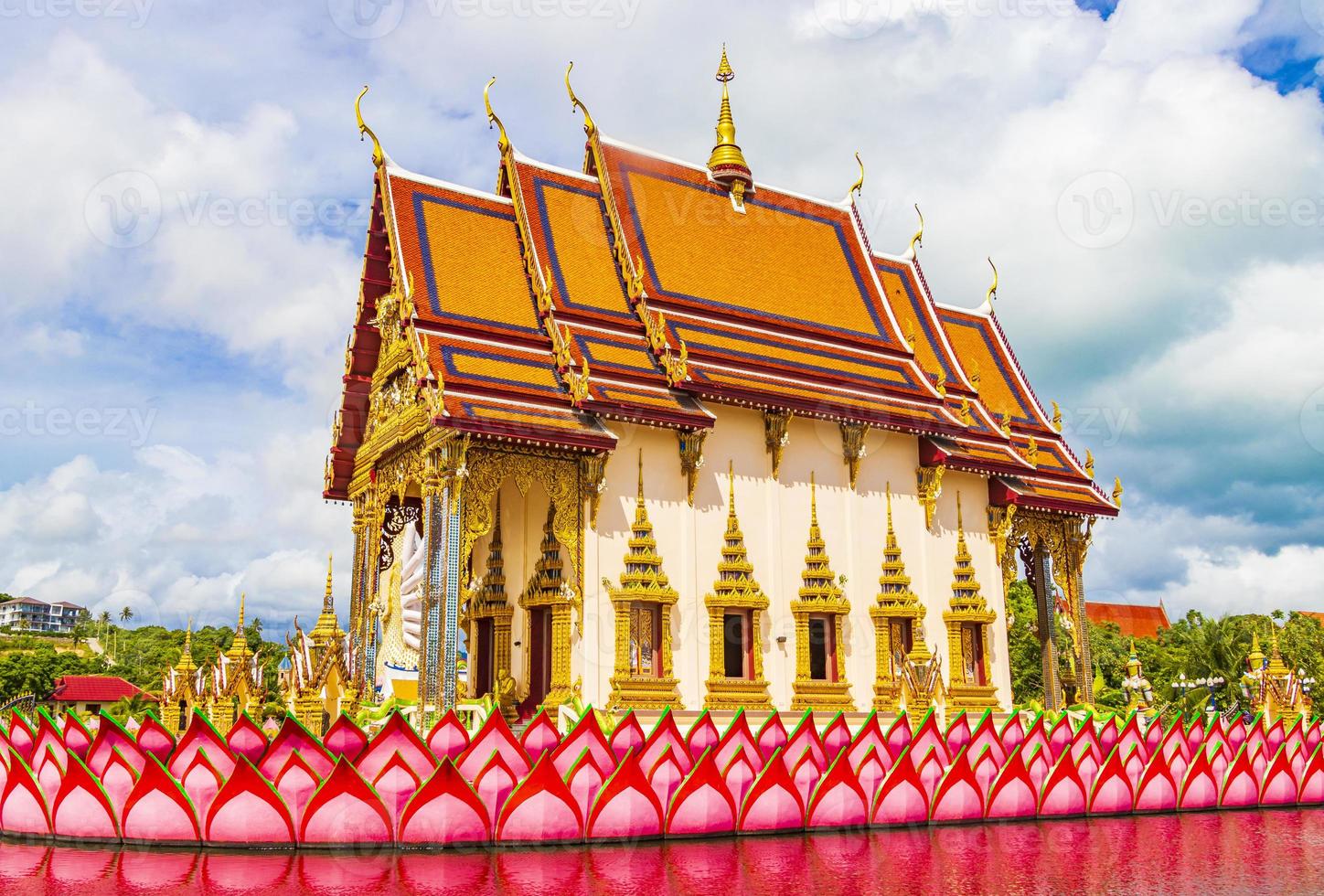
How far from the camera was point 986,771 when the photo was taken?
1057 centimetres

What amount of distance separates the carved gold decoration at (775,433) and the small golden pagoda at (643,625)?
2.38 m

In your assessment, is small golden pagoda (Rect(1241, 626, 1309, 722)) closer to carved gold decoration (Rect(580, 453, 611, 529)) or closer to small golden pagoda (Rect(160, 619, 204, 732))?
carved gold decoration (Rect(580, 453, 611, 529))

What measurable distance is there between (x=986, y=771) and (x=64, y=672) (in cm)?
5901

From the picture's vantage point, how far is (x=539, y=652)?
1672 centimetres

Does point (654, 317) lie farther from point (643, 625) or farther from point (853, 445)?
point (643, 625)

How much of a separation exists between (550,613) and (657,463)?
2600mm

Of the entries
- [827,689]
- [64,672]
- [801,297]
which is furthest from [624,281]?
[64,672]

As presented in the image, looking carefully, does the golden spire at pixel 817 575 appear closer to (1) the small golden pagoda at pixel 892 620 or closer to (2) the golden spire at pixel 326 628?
(1) the small golden pagoda at pixel 892 620

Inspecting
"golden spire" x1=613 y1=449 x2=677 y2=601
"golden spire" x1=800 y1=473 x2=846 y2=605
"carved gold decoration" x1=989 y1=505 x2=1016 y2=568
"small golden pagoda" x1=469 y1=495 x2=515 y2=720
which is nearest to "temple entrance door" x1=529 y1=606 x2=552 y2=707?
"small golden pagoda" x1=469 y1=495 x2=515 y2=720

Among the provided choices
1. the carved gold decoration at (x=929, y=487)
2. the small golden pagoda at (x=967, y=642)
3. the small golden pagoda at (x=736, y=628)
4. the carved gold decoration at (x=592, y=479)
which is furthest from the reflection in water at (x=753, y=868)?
the carved gold decoration at (x=929, y=487)

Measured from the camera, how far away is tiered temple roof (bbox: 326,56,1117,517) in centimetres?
1611

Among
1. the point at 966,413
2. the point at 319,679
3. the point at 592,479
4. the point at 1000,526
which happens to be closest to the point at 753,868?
the point at 319,679

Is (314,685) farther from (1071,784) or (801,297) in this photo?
(801,297)

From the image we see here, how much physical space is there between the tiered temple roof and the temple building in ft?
0.16
